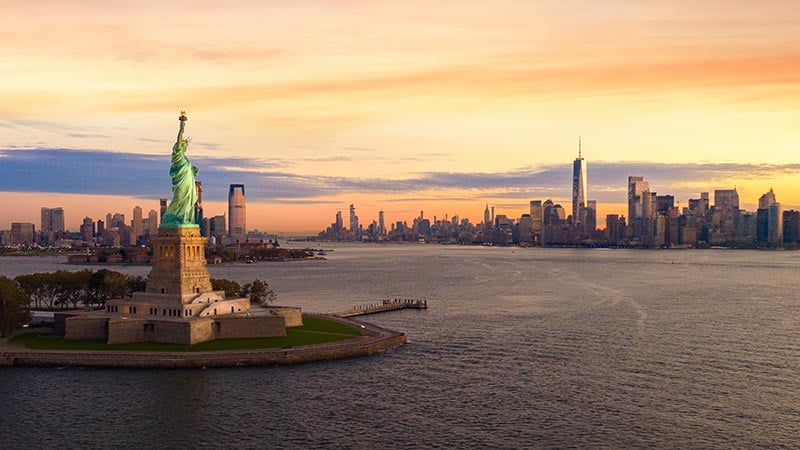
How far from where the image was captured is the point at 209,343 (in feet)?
212

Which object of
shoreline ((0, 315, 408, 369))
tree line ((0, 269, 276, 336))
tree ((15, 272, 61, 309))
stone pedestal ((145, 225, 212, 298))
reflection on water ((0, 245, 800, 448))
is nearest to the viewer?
reflection on water ((0, 245, 800, 448))

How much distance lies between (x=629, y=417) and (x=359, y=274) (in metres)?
136

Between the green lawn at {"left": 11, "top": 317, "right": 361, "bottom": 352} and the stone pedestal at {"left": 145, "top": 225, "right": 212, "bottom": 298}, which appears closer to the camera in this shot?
the green lawn at {"left": 11, "top": 317, "right": 361, "bottom": 352}

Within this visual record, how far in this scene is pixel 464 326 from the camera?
278 ft

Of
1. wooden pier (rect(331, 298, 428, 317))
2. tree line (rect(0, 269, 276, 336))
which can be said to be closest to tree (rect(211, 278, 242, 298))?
tree line (rect(0, 269, 276, 336))

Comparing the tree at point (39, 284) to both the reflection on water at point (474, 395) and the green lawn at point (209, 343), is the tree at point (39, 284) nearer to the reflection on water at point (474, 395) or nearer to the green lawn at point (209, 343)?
the green lawn at point (209, 343)

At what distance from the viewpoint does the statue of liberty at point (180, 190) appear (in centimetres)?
7256

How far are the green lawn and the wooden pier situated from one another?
932 inches

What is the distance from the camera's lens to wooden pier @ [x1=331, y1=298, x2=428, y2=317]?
9625 cm

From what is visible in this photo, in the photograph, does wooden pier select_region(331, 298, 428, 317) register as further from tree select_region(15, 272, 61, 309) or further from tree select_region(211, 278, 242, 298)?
tree select_region(15, 272, 61, 309)

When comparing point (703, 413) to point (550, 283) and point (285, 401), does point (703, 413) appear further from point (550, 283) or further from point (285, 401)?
point (550, 283)

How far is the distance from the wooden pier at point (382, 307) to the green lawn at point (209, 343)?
23662 millimetres

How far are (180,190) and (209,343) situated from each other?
16971 mm

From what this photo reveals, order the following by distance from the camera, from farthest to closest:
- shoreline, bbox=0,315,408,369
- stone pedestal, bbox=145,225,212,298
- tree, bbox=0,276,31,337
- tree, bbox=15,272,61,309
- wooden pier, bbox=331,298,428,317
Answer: wooden pier, bbox=331,298,428,317
tree, bbox=15,272,61,309
stone pedestal, bbox=145,225,212,298
tree, bbox=0,276,31,337
shoreline, bbox=0,315,408,369
